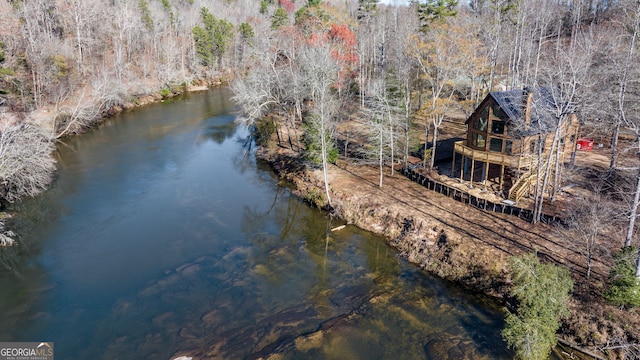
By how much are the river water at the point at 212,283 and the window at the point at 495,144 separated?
10.7 m

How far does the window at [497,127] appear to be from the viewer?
2622 cm

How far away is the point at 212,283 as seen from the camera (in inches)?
800

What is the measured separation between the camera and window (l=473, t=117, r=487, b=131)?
88.9ft

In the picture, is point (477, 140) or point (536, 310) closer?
point (536, 310)

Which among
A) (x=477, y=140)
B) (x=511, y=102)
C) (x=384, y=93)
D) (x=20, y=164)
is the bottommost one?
(x=20, y=164)

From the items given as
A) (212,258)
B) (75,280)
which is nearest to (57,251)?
(75,280)

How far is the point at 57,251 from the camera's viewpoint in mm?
22719

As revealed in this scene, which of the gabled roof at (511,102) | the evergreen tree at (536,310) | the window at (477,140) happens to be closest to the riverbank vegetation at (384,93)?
the gabled roof at (511,102)

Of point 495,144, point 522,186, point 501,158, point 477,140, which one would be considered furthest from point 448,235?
point 477,140

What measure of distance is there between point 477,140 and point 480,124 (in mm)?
1182

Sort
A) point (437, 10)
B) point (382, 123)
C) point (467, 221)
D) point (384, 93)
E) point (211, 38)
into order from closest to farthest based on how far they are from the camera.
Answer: point (467, 221), point (382, 123), point (384, 93), point (437, 10), point (211, 38)

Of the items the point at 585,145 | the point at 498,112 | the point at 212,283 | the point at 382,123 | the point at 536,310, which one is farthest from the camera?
the point at 585,145

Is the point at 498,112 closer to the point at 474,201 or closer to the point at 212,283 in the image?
the point at 474,201

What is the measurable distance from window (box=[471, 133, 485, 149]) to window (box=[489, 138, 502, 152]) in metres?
0.60
